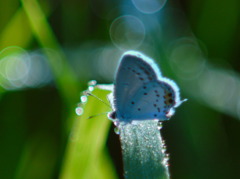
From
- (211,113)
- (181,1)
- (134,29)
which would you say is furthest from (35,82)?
(181,1)

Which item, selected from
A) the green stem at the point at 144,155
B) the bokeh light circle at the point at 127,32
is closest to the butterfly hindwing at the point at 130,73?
the green stem at the point at 144,155

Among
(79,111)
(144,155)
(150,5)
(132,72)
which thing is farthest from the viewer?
(150,5)

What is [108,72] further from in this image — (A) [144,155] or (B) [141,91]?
(A) [144,155]

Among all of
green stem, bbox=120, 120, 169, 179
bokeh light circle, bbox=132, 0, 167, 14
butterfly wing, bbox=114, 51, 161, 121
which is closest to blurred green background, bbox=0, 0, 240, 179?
bokeh light circle, bbox=132, 0, 167, 14

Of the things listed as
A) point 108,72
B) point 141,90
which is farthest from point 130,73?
point 108,72

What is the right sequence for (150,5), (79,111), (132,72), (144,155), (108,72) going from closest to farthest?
(144,155) → (79,111) → (132,72) → (108,72) → (150,5)

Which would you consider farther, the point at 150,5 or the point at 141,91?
the point at 150,5
